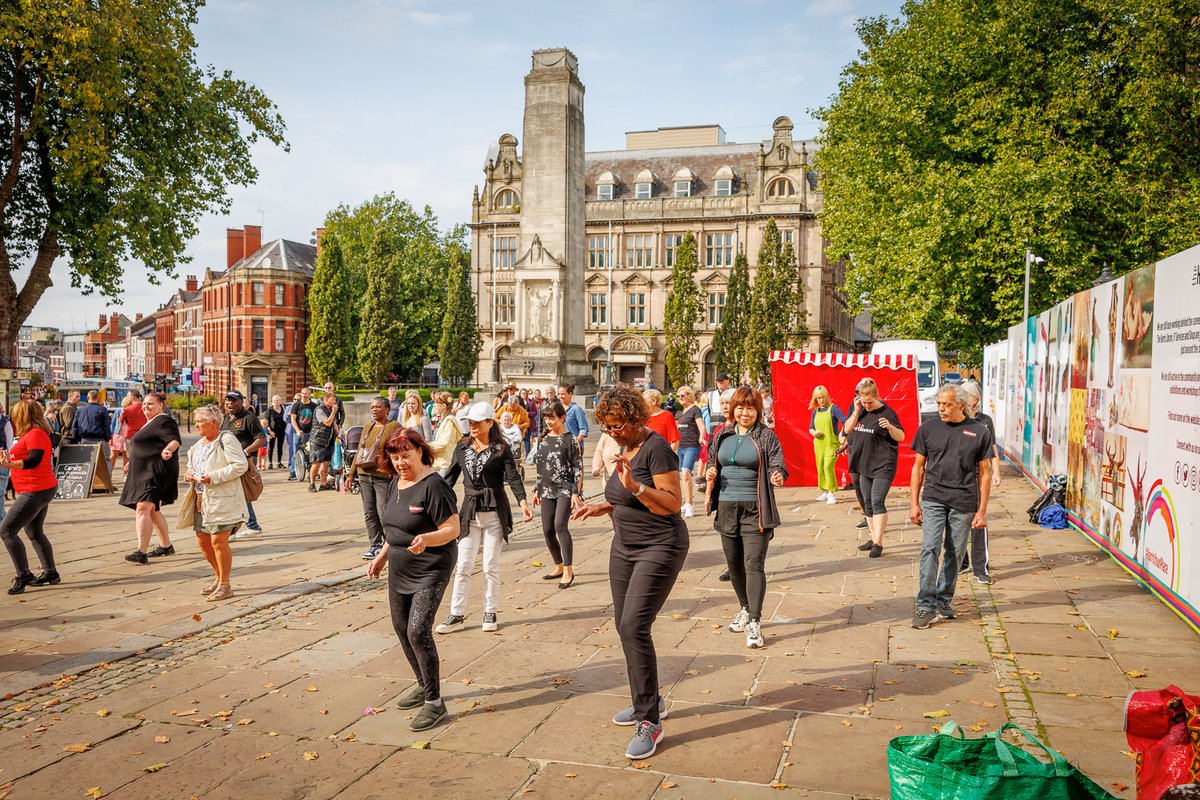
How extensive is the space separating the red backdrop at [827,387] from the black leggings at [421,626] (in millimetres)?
11987

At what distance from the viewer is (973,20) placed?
2398 centimetres

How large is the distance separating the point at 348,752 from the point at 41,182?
22.4 meters

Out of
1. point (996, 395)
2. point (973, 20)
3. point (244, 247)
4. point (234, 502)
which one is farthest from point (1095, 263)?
point (244, 247)

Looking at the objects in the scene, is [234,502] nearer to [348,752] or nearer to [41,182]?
[348,752]

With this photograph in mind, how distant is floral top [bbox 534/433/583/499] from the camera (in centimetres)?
888

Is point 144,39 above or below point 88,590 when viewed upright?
above

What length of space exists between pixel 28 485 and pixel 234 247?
231 feet

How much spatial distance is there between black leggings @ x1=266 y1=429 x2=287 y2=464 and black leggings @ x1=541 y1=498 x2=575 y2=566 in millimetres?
13223

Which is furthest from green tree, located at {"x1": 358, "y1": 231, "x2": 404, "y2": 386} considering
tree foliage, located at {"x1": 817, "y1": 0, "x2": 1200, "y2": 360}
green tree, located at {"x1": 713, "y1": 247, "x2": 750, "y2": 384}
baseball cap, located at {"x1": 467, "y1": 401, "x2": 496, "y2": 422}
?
baseball cap, located at {"x1": 467, "y1": 401, "x2": 496, "y2": 422}

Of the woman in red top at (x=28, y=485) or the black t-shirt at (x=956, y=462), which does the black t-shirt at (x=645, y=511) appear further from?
the woman in red top at (x=28, y=485)

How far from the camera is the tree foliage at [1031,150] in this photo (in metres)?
21.7

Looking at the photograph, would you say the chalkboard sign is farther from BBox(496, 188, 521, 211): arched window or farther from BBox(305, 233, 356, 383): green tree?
BBox(496, 188, 521, 211): arched window

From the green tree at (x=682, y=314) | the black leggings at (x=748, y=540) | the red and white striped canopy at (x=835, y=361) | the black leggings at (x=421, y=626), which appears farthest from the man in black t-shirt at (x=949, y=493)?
the green tree at (x=682, y=314)

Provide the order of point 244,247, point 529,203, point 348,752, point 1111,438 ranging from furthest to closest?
point 244,247
point 529,203
point 1111,438
point 348,752
